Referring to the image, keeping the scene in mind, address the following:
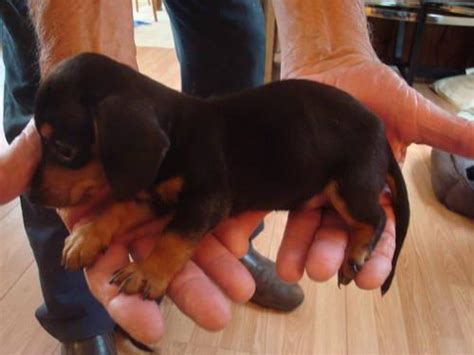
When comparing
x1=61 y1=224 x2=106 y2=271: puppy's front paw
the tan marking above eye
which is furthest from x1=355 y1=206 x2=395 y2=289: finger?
the tan marking above eye

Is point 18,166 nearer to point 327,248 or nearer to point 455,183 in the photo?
point 327,248

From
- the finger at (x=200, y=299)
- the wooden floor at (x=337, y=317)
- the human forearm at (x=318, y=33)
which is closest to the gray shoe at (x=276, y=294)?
the wooden floor at (x=337, y=317)

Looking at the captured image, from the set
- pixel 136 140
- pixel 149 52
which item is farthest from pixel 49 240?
pixel 149 52

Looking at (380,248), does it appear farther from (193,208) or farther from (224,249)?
(193,208)

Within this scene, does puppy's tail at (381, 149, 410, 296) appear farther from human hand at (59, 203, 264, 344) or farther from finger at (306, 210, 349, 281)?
human hand at (59, 203, 264, 344)

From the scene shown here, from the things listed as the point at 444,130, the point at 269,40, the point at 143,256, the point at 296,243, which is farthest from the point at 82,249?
the point at 269,40

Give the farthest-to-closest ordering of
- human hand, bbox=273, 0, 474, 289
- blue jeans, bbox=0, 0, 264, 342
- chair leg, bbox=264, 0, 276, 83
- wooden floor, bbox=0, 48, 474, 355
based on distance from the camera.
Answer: chair leg, bbox=264, 0, 276, 83, wooden floor, bbox=0, 48, 474, 355, blue jeans, bbox=0, 0, 264, 342, human hand, bbox=273, 0, 474, 289

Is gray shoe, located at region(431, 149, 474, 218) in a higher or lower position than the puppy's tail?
lower
